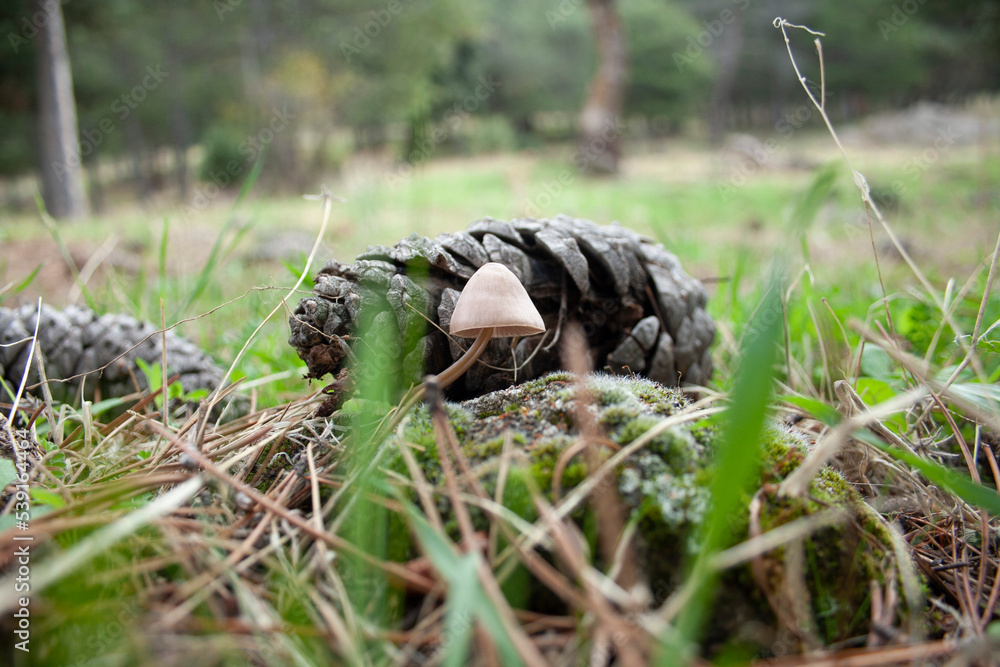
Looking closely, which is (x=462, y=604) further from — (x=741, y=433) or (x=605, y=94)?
(x=605, y=94)

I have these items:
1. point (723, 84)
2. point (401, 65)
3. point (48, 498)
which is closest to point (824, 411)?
point (48, 498)

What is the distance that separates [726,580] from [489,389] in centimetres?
61

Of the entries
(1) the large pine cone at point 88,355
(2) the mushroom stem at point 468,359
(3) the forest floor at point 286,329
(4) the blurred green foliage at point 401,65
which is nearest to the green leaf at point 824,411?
(3) the forest floor at point 286,329

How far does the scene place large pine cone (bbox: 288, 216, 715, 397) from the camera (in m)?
1.08

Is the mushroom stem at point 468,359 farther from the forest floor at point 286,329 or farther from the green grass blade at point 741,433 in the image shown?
the green grass blade at point 741,433

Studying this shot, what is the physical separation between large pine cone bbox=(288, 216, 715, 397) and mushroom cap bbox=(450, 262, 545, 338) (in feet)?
0.49

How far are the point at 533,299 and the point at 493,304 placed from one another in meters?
0.34

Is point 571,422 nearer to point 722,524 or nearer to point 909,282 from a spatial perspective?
point 722,524

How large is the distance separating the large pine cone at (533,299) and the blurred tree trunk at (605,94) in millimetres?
9850

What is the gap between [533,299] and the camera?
1288 millimetres

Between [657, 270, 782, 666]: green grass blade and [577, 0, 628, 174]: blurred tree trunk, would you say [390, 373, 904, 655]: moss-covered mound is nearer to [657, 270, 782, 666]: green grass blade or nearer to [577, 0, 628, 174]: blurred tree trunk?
[657, 270, 782, 666]: green grass blade

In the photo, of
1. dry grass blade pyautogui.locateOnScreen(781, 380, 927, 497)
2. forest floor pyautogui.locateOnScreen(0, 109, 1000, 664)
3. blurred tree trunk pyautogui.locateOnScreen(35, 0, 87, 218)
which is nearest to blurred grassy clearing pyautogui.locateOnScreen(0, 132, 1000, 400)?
forest floor pyautogui.locateOnScreen(0, 109, 1000, 664)

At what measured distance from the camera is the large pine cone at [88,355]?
147 cm

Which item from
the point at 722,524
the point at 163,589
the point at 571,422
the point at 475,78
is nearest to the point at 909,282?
the point at 571,422
